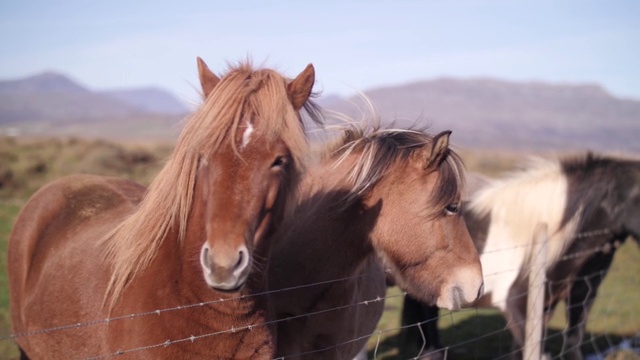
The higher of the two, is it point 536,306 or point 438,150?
point 438,150

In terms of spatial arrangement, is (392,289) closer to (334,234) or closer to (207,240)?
(334,234)

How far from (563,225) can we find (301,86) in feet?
12.5

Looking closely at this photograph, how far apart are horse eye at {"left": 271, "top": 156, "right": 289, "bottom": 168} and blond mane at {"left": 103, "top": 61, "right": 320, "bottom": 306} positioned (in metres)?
0.07

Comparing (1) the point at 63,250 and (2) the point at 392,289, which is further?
(2) the point at 392,289

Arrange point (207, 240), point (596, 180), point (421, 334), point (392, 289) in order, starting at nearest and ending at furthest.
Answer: point (207, 240) → point (421, 334) → point (596, 180) → point (392, 289)

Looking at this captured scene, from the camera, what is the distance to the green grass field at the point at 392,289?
666 cm

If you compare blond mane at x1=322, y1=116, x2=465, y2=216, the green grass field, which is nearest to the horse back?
the green grass field

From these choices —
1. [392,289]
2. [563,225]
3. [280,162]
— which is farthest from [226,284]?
[392,289]

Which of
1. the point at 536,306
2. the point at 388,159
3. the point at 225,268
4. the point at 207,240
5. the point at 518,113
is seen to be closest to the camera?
the point at 225,268

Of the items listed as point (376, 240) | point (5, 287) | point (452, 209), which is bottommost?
point (5, 287)

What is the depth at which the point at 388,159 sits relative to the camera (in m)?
3.48

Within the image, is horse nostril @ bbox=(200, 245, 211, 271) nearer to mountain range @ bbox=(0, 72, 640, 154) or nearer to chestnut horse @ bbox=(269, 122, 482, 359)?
chestnut horse @ bbox=(269, 122, 482, 359)

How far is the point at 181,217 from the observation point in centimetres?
250

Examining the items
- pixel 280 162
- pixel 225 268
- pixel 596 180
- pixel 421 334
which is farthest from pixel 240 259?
pixel 596 180
